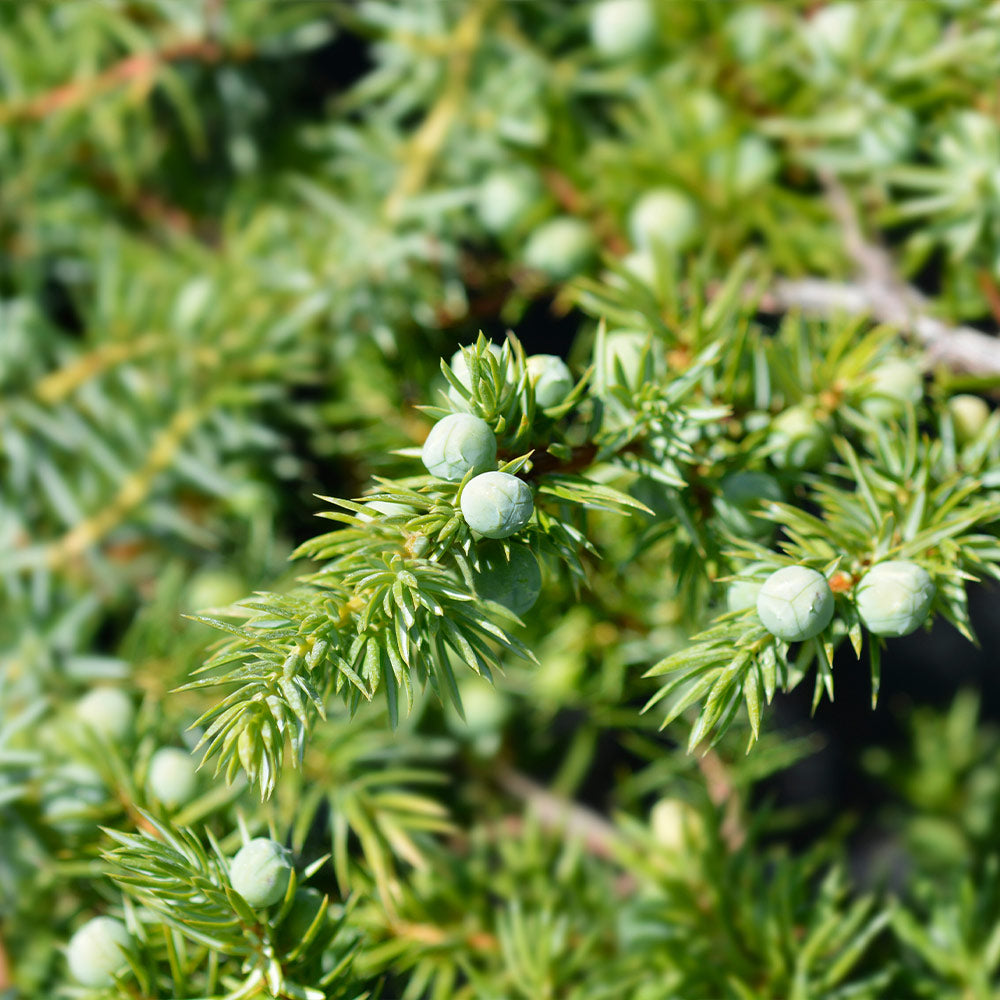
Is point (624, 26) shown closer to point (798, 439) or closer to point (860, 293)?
point (860, 293)

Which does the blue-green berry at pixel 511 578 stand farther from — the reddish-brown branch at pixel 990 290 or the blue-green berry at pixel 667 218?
the reddish-brown branch at pixel 990 290

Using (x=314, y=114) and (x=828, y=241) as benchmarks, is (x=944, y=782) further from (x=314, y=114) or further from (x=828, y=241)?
(x=314, y=114)

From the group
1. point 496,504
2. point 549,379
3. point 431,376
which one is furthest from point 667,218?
point 496,504

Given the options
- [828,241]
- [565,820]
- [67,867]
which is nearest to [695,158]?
[828,241]

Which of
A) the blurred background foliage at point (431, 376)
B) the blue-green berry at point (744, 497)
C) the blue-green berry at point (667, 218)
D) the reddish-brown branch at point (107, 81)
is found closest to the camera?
the blue-green berry at point (744, 497)

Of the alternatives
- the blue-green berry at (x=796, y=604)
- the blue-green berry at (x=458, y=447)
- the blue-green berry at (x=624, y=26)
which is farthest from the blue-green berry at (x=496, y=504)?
the blue-green berry at (x=624, y=26)

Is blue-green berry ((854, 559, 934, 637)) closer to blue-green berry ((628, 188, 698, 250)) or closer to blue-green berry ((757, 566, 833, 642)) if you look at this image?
blue-green berry ((757, 566, 833, 642))
